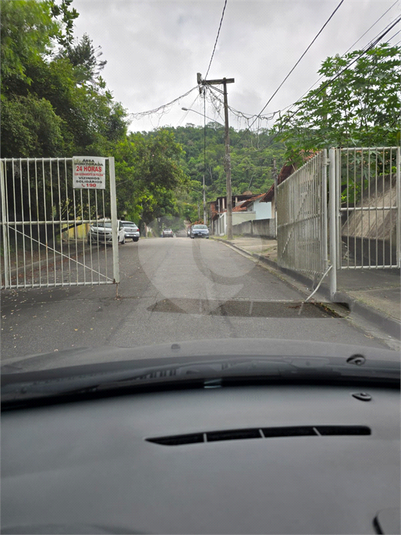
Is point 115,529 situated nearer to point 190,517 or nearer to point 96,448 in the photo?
point 190,517

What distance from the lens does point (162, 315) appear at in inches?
250

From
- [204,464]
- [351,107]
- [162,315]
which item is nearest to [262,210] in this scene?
[351,107]

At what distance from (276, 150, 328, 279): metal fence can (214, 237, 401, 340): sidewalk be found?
1.05ft

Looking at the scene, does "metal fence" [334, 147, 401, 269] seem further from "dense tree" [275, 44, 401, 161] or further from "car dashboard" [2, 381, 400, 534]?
"car dashboard" [2, 381, 400, 534]

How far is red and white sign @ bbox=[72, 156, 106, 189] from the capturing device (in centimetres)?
746

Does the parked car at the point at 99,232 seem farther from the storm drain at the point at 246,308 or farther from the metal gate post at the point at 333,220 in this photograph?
the metal gate post at the point at 333,220

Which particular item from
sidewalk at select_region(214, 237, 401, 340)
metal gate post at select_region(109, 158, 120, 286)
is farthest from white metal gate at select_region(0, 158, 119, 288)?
sidewalk at select_region(214, 237, 401, 340)

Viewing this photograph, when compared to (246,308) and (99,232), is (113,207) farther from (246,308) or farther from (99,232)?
(99,232)

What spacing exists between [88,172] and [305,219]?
445 cm

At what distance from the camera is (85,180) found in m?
7.52

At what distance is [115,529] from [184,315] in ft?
17.4

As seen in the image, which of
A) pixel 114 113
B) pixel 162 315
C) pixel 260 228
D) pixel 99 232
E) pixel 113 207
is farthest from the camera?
pixel 260 228

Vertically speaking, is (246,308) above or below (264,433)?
below

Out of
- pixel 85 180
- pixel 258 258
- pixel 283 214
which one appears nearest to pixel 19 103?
pixel 85 180
